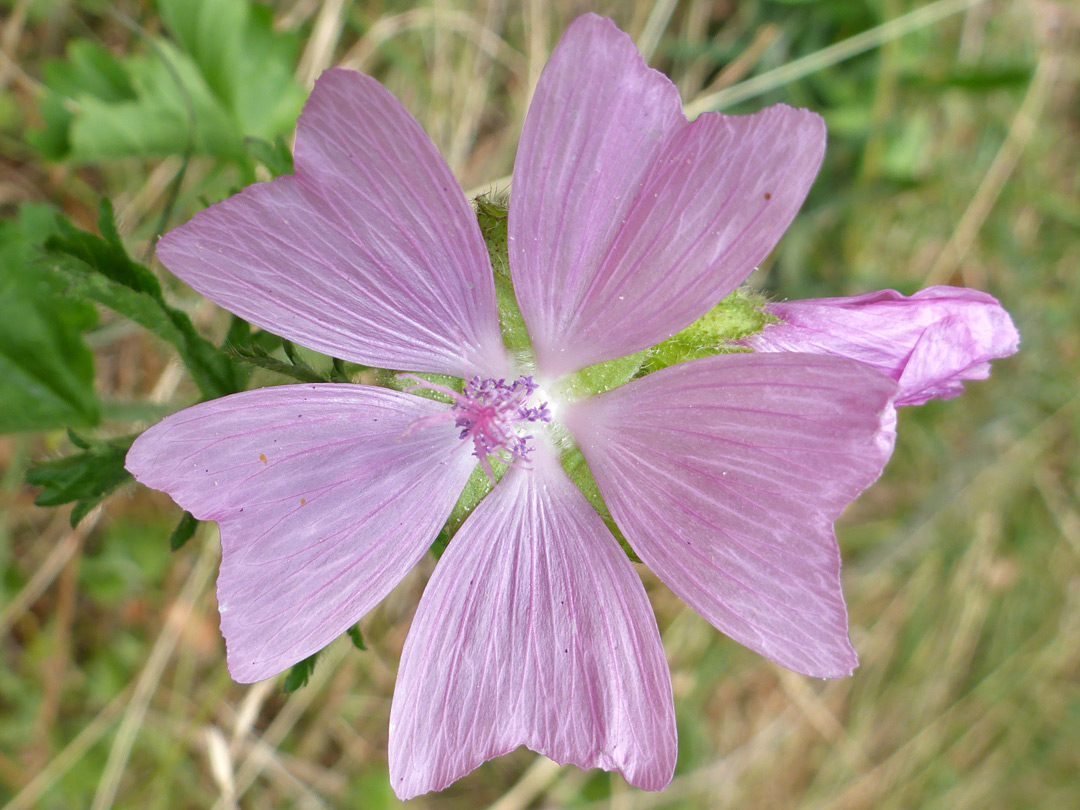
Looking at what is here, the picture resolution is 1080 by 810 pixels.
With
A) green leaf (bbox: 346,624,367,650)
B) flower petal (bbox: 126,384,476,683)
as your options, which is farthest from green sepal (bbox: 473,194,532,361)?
green leaf (bbox: 346,624,367,650)

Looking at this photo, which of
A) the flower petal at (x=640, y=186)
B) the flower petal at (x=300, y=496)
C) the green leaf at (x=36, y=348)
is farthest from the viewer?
the green leaf at (x=36, y=348)

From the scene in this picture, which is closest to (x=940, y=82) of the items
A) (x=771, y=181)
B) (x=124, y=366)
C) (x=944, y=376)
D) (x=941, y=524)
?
(x=941, y=524)

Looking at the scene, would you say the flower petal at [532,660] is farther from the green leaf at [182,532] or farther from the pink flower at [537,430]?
the green leaf at [182,532]

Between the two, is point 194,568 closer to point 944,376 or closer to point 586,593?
point 586,593

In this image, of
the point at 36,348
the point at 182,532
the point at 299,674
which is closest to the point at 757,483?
the point at 299,674

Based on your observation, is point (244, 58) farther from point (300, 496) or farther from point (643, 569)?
point (643, 569)

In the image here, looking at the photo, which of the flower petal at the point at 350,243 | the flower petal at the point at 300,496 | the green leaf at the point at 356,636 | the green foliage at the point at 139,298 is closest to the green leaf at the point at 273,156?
the green foliage at the point at 139,298

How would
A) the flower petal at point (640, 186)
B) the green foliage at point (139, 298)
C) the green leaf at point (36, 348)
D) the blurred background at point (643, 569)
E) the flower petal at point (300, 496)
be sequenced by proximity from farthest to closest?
1. the blurred background at point (643, 569)
2. the green leaf at point (36, 348)
3. the green foliage at point (139, 298)
4. the flower petal at point (300, 496)
5. the flower petal at point (640, 186)
